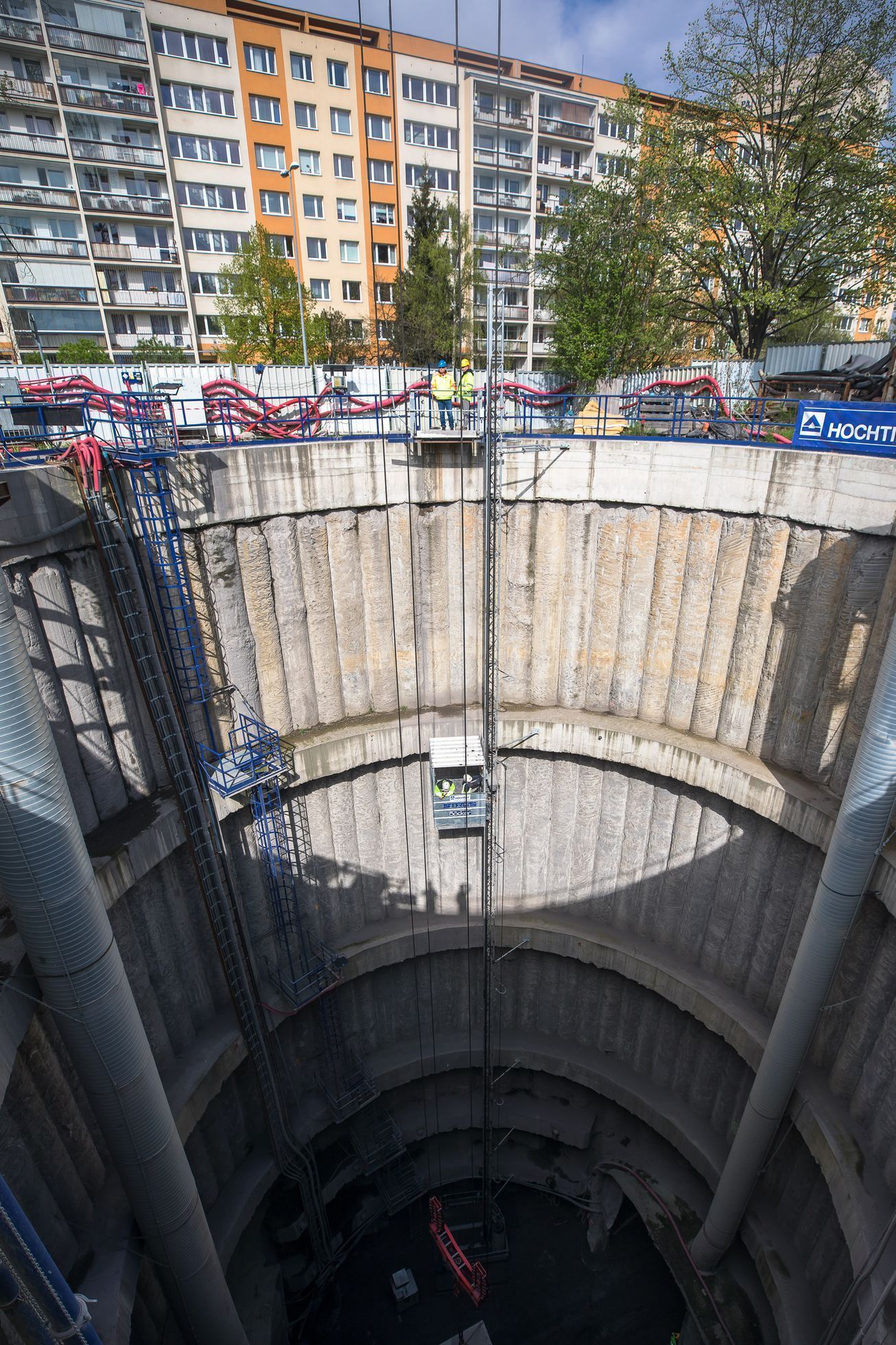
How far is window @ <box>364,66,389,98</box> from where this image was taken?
39.3 metres

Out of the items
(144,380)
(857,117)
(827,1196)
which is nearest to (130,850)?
(827,1196)

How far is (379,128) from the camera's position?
40.1 meters

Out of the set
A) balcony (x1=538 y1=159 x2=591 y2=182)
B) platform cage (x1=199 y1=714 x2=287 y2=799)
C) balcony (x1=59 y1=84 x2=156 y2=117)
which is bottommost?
platform cage (x1=199 y1=714 x2=287 y2=799)

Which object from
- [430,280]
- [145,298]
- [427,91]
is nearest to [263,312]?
[145,298]

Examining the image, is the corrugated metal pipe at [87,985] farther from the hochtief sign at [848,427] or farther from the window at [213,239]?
the window at [213,239]

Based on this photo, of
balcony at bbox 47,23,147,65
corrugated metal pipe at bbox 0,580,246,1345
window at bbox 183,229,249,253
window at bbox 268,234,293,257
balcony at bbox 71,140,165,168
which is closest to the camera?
corrugated metal pipe at bbox 0,580,246,1345

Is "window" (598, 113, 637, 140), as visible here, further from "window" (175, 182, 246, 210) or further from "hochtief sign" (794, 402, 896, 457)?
"hochtief sign" (794, 402, 896, 457)

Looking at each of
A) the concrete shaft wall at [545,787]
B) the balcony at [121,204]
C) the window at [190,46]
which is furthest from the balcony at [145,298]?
the concrete shaft wall at [545,787]

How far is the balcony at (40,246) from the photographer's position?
3462 centimetres

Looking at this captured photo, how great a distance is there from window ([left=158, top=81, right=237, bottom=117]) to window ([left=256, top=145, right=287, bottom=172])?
193 cm

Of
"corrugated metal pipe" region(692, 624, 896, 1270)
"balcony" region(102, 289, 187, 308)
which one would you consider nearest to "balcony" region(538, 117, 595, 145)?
"balcony" region(102, 289, 187, 308)

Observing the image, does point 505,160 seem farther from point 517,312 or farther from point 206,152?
point 206,152

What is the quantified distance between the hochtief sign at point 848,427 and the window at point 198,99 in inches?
1538

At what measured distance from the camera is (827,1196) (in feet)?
40.2
